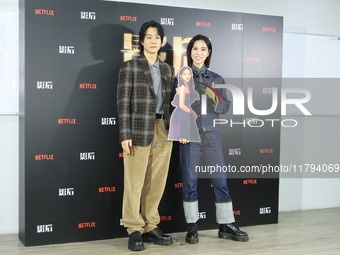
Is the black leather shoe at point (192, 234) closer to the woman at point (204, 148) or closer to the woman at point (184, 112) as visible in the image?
the woman at point (204, 148)

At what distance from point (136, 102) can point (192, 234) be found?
1.14 meters

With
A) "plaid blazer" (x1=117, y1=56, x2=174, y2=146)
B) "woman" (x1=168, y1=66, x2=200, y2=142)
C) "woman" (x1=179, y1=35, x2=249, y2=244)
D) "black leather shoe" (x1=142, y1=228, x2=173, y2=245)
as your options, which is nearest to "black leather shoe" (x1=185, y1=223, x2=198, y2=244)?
"woman" (x1=179, y1=35, x2=249, y2=244)

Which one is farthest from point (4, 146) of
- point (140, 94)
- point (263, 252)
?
point (263, 252)

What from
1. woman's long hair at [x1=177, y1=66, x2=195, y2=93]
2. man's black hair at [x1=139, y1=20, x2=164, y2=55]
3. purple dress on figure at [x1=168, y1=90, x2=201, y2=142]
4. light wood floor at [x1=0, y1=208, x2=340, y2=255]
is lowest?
light wood floor at [x1=0, y1=208, x2=340, y2=255]

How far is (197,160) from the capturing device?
12.3ft

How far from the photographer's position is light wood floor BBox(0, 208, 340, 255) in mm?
3531

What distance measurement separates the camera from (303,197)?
5090mm

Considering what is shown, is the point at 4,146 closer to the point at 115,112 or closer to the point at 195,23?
the point at 115,112

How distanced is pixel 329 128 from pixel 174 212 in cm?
213

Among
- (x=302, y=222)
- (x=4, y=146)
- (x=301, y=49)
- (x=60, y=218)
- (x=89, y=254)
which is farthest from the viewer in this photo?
(x=301, y=49)

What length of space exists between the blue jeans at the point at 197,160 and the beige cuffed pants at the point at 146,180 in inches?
6.1

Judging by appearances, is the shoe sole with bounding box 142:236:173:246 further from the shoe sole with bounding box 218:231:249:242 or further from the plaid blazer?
the plaid blazer

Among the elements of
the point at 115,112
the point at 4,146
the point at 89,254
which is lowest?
the point at 89,254

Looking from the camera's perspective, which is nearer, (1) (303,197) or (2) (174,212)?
(2) (174,212)
